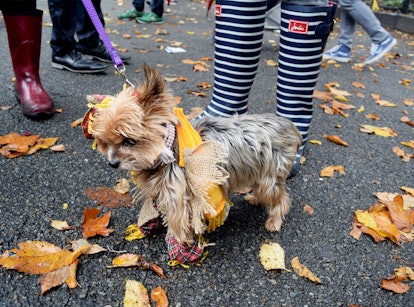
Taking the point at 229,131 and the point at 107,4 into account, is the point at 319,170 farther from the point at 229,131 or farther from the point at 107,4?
the point at 107,4

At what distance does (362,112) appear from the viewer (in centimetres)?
414

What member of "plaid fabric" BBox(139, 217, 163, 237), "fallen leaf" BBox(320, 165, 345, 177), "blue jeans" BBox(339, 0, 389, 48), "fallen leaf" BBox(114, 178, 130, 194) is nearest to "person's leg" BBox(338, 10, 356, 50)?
"blue jeans" BBox(339, 0, 389, 48)

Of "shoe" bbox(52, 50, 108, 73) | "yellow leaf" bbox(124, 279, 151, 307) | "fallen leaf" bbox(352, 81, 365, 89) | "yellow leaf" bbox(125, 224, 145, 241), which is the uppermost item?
"shoe" bbox(52, 50, 108, 73)

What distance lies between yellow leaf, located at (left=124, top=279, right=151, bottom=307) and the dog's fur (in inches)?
11.8

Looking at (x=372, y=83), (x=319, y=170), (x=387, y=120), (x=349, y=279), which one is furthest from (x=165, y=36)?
(x=349, y=279)

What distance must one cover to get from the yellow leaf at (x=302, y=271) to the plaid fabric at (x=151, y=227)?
0.78 meters

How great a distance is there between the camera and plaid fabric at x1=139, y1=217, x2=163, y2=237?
2038 millimetres

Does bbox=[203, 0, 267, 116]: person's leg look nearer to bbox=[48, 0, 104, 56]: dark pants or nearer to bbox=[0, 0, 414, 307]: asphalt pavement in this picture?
bbox=[0, 0, 414, 307]: asphalt pavement

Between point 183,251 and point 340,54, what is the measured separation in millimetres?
5257

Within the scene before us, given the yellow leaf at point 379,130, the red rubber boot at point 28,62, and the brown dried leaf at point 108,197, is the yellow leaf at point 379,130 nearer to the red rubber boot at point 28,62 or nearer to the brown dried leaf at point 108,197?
the brown dried leaf at point 108,197

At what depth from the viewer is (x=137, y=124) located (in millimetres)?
1559

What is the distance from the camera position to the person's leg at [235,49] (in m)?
2.33

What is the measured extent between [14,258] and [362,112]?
3.73 metres

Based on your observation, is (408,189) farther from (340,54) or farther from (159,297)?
(340,54)
